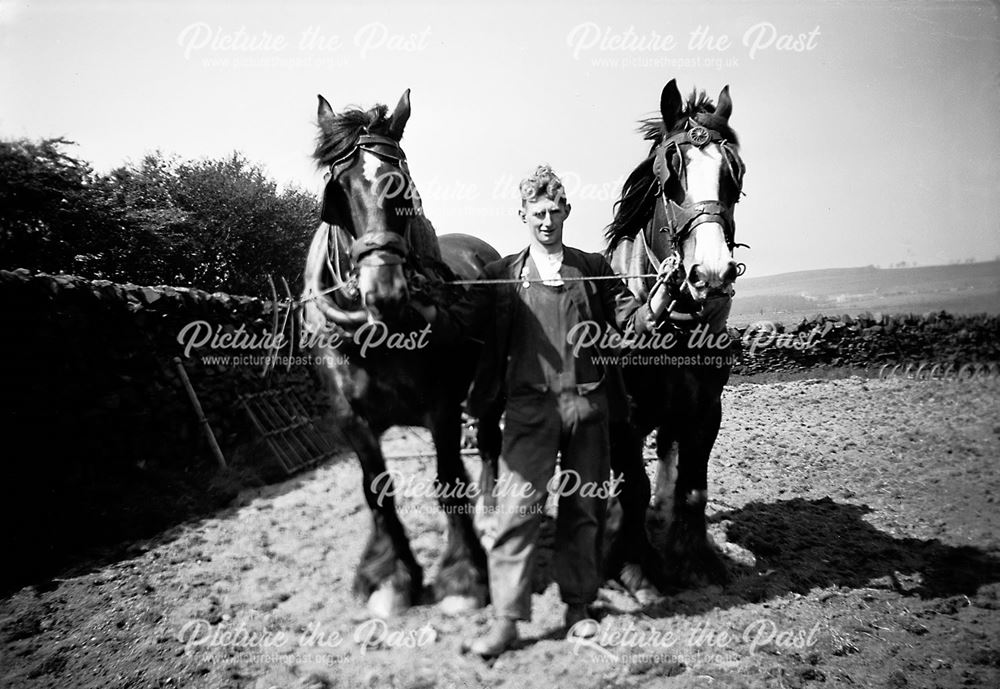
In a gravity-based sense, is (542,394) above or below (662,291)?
below

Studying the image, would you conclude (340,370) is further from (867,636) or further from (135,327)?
(135,327)

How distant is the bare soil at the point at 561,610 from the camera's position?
8.02 ft

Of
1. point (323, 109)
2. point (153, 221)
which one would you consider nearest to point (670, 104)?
point (323, 109)

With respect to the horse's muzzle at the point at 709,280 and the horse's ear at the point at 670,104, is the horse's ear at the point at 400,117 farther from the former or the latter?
the horse's muzzle at the point at 709,280

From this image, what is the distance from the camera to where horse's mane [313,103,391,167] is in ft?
9.21

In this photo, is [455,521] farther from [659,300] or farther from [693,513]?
[659,300]

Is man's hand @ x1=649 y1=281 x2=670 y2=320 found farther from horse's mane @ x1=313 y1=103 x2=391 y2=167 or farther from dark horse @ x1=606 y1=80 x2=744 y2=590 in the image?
horse's mane @ x1=313 y1=103 x2=391 y2=167

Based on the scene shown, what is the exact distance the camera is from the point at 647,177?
128 inches

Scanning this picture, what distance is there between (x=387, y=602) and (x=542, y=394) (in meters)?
1.55

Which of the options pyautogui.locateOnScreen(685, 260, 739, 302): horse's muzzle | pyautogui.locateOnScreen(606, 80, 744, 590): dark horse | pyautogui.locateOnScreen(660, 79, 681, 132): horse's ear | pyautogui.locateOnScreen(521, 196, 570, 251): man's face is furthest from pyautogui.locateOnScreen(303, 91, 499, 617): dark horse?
pyautogui.locateOnScreen(660, 79, 681, 132): horse's ear

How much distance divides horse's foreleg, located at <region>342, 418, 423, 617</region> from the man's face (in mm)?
1511

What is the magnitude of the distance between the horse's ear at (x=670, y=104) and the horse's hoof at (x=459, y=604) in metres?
3.04

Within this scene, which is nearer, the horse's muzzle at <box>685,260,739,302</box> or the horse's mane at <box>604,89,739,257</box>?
the horse's muzzle at <box>685,260,739,302</box>

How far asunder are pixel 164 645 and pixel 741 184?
3995 millimetres
